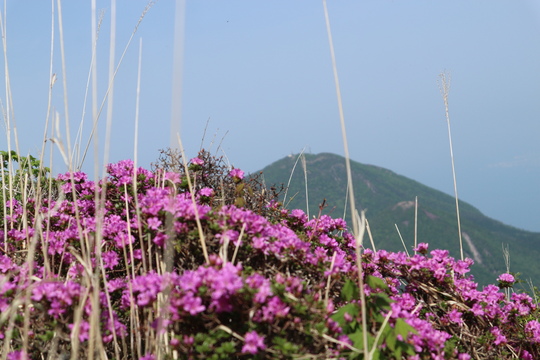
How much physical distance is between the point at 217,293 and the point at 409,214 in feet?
219

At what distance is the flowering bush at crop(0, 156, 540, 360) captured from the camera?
1.99 metres

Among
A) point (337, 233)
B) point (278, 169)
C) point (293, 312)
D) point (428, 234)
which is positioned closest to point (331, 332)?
point (293, 312)

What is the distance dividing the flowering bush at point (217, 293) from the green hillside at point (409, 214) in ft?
138

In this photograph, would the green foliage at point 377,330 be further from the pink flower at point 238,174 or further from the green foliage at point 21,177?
the green foliage at point 21,177

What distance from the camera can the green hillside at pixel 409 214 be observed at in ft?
200

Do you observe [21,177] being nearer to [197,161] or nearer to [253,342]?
[197,161]

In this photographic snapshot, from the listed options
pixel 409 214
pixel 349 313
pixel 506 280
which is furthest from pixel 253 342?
pixel 409 214

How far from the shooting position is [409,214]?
216 feet

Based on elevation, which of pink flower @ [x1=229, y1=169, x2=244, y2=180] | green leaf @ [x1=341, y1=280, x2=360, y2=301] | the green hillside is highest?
the green hillside

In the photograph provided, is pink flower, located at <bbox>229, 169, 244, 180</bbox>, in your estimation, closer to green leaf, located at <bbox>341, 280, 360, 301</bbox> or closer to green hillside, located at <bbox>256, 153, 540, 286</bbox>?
green leaf, located at <bbox>341, 280, 360, 301</bbox>

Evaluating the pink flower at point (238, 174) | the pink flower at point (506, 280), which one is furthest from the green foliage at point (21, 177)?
the pink flower at point (506, 280)

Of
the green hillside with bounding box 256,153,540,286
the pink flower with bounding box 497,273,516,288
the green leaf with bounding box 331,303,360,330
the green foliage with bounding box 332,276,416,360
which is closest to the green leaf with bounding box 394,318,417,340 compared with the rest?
the green foliage with bounding box 332,276,416,360

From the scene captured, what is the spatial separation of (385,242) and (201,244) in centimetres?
6305

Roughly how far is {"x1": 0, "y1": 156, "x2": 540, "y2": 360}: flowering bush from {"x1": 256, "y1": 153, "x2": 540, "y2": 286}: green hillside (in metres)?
42.2
